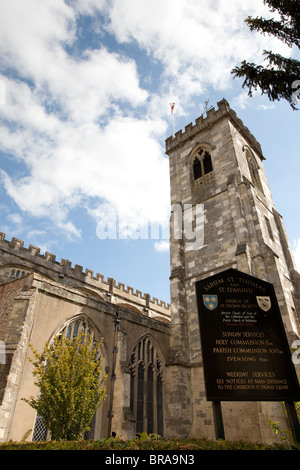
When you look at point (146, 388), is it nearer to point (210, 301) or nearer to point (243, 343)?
point (210, 301)

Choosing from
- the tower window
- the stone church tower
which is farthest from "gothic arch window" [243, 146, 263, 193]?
the tower window

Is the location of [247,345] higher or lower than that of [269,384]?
higher

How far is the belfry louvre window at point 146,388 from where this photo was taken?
13445mm

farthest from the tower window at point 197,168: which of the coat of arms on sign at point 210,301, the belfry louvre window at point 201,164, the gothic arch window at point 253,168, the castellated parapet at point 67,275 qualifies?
the coat of arms on sign at point 210,301

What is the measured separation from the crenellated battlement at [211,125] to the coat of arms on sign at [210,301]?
17989 mm

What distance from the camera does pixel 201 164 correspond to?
2205cm

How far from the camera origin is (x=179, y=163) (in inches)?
939

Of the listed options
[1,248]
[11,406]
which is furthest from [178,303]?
[1,248]

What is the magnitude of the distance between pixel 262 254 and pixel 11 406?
1239 centimetres

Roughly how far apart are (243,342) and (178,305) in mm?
10834

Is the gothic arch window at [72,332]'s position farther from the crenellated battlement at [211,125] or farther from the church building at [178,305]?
the crenellated battlement at [211,125]
